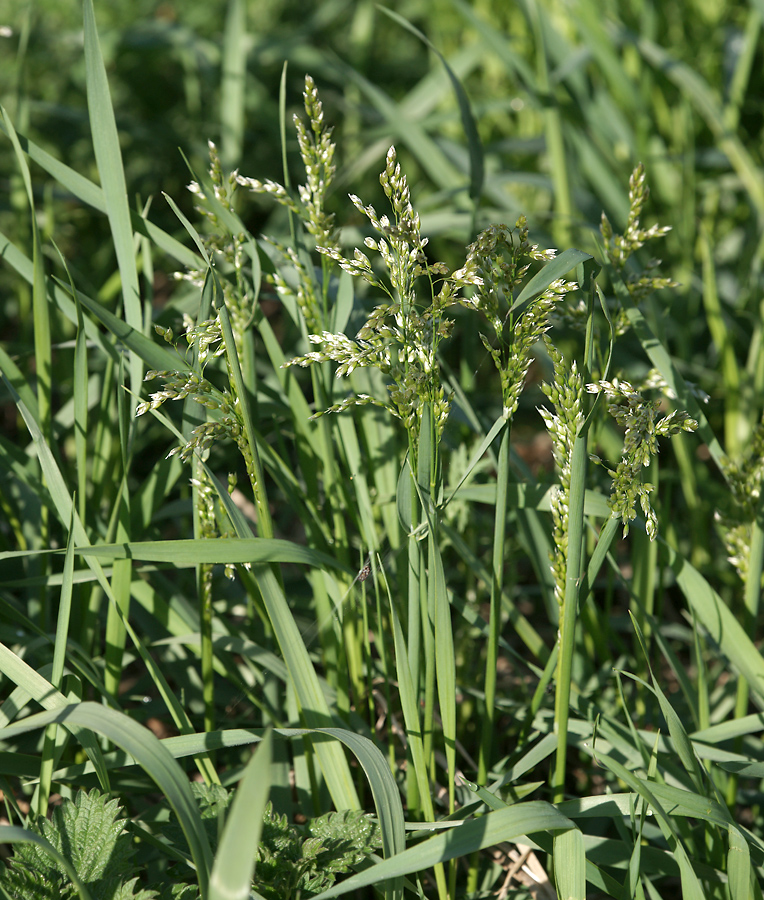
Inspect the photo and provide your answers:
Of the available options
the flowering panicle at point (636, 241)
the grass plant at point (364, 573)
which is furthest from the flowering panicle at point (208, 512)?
the flowering panicle at point (636, 241)

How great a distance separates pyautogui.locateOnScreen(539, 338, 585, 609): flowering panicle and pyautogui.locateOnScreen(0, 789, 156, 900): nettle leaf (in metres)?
0.59

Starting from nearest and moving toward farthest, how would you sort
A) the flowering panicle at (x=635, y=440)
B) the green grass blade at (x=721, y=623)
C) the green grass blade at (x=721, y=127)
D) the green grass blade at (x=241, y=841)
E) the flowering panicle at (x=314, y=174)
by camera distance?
the green grass blade at (x=241, y=841), the flowering panicle at (x=635, y=440), the flowering panicle at (x=314, y=174), the green grass blade at (x=721, y=623), the green grass blade at (x=721, y=127)

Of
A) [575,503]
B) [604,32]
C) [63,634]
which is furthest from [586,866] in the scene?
[604,32]

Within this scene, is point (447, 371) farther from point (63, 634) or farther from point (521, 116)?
point (521, 116)

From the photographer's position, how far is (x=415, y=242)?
0.72 meters

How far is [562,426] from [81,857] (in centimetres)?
73

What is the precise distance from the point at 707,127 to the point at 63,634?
2.51 metres

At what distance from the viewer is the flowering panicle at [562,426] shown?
780 mm

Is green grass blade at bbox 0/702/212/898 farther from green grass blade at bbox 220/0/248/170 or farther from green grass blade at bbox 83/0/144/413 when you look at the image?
green grass blade at bbox 220/0/248/170

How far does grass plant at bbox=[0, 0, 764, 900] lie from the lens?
2.53 ft

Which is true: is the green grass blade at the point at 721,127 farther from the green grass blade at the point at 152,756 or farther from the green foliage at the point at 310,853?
the green grass blade at the point at 152,756

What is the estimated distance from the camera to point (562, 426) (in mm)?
810

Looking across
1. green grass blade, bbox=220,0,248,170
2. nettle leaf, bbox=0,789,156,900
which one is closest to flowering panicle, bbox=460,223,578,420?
nettle leaf, bbox=0,789,156,900

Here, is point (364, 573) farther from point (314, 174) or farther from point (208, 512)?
point (314, 174)
